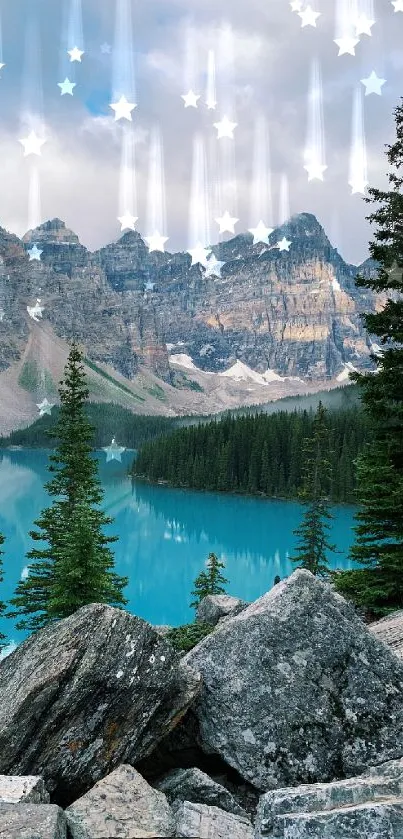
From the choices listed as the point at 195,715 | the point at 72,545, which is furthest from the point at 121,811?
the point at 72,545

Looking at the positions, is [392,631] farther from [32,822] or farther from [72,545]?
[72,545]

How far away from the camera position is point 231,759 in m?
6.63

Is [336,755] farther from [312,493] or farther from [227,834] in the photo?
[312,493]

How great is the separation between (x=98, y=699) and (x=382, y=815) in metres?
3.29

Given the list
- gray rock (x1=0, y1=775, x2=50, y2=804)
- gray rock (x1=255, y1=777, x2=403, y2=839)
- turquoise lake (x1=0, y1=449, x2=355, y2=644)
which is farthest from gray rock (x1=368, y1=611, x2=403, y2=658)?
turquoise lake (x1=0, y1=449, x2=355, y2=644)

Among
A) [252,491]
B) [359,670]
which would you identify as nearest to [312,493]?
[359,670]

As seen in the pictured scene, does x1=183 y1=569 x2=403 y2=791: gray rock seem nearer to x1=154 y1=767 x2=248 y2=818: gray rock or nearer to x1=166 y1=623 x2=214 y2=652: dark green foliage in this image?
x1=154 y1=767 x2=248 y2=818: gray rock

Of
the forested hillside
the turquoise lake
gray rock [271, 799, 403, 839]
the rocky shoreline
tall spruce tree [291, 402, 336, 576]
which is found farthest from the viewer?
the forested hillside

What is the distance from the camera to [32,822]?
4609mm

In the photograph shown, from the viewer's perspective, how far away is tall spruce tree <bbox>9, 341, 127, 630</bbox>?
50.2ft

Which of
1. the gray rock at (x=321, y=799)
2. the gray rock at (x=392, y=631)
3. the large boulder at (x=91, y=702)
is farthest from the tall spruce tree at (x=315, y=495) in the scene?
the gray rock at (x=321, y=799)

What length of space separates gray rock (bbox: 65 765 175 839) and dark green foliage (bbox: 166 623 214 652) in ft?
36.7

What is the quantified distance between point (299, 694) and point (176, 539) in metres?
78.9

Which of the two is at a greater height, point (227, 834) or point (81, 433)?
point (81, 433)
